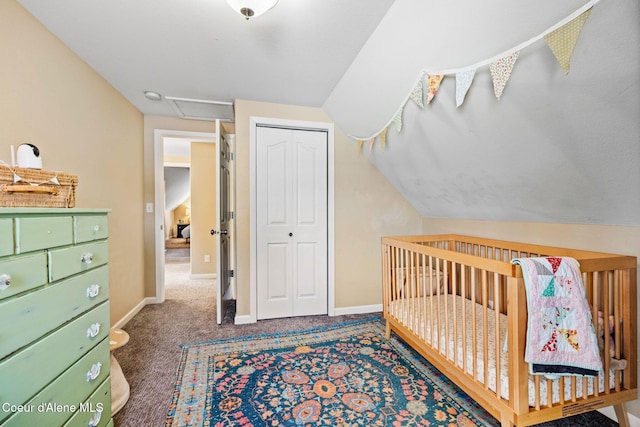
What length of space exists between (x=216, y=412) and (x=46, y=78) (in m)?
2.23

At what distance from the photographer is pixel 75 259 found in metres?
1.10

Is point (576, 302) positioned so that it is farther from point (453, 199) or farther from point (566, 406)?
point (453, 199)

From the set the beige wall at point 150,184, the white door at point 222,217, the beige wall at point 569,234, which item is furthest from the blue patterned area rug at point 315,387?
the beige wall at point 150,184

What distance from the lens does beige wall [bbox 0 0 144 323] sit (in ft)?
4.70

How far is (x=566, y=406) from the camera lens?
3.87 feet

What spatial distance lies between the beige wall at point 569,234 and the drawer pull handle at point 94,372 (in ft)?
8.49

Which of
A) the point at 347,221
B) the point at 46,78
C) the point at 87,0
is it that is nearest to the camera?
the point at 87,0

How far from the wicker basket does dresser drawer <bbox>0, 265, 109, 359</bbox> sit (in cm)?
33

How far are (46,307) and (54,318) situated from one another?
2.4 inches

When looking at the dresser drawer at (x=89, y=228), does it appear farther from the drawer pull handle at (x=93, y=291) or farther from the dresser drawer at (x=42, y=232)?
the drawer pull handle at (x=93, y=291)

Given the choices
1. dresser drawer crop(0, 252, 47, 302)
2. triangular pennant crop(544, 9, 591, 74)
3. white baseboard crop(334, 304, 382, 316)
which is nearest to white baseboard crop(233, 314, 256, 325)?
white baseboard crop(334, 304, 382, 316)

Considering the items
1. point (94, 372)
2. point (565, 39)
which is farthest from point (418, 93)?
point (94, 372)

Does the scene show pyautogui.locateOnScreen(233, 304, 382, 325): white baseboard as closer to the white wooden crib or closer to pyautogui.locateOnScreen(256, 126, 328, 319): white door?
pyautogui.locateOnScreen(256, 126, 328, 319): white door

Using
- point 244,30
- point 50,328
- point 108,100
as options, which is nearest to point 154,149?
point 108,100
